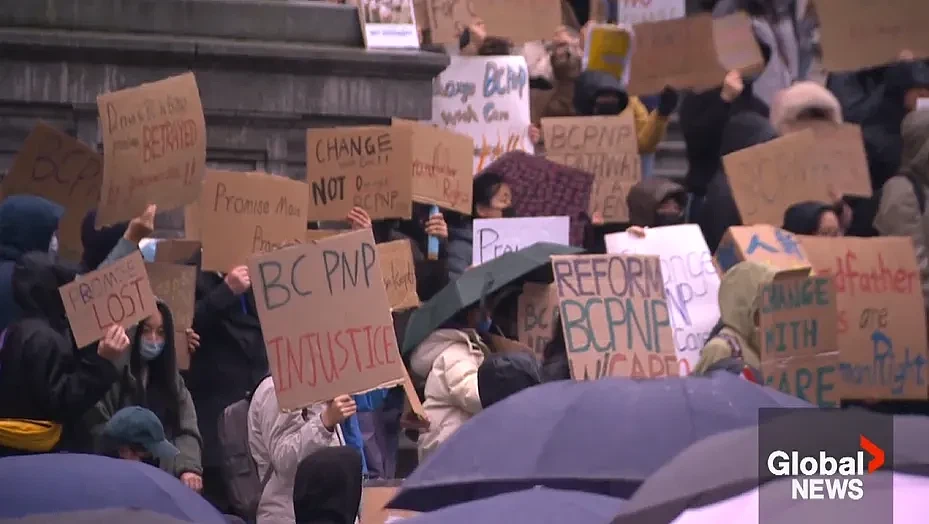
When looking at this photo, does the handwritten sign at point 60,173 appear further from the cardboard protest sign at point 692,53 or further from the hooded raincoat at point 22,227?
the cardboard protest sign at point 692,53

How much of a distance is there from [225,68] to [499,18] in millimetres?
2122

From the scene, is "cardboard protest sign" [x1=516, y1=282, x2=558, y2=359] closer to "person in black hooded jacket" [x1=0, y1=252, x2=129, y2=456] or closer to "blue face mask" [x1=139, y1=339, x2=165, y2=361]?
"blue face mask" [x1=139, y1=339, x2=165, y2=361]

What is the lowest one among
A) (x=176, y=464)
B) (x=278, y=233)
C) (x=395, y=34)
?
(x=176, y=464)

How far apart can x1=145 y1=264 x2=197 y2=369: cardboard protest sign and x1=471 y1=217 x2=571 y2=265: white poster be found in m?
1.88

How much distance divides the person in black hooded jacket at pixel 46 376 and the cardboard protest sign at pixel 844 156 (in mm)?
5275

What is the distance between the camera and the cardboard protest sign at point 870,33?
12.3m

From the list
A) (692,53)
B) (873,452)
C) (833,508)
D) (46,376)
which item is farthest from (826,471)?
(692,53)

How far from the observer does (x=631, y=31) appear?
13.0 metres

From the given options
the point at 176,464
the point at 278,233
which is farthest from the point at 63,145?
the point at 176,464

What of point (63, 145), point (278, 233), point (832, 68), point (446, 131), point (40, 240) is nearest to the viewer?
point (40, 240)

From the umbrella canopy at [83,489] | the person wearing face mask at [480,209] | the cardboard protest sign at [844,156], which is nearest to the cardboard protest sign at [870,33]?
the cardboard protest sign at [844,156]

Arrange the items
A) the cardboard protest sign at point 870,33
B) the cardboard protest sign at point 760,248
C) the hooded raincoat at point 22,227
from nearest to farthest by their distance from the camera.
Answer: the hooded raincoat at point 22,227
the cardboard protest sign at point 760,248
the cardboard protest sign at point 870,33

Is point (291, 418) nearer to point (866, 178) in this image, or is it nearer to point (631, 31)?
point (866, 178)

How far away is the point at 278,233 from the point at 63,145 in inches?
54.5
